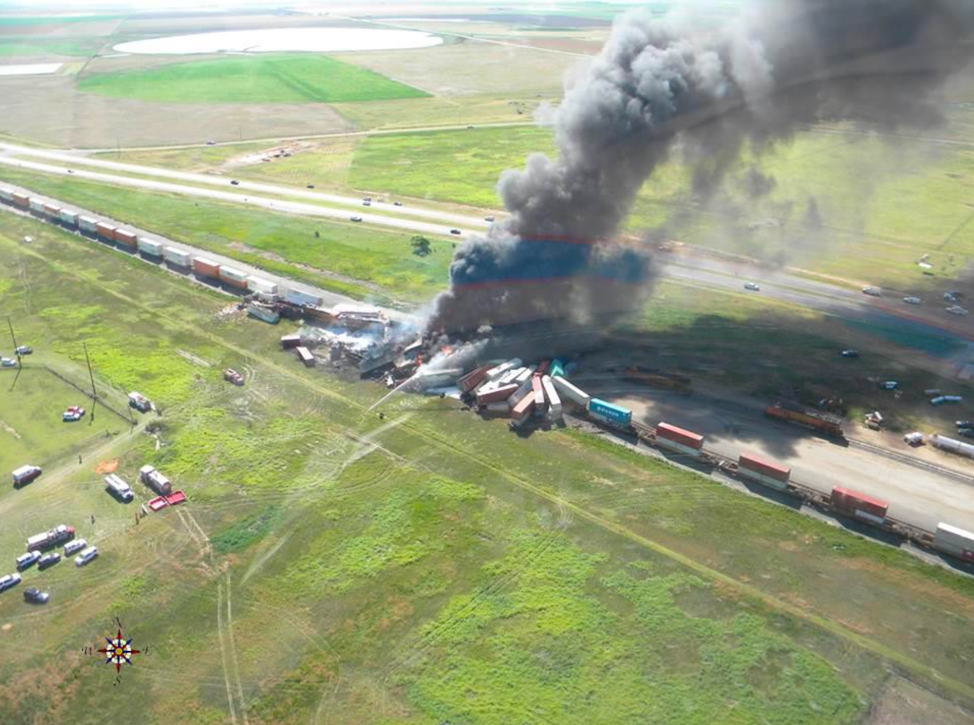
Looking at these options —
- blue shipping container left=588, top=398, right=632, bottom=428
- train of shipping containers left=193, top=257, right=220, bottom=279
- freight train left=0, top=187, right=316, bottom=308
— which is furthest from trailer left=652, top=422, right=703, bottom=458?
train of shipping containers left=193, top=257, right=220, bottom=279

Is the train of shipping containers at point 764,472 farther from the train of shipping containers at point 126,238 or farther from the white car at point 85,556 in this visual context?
the train of shipping containers at point 126,238

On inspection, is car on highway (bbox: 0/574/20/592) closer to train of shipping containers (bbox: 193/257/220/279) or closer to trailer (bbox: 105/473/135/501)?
trailer (bbox: 105/473/135/501)

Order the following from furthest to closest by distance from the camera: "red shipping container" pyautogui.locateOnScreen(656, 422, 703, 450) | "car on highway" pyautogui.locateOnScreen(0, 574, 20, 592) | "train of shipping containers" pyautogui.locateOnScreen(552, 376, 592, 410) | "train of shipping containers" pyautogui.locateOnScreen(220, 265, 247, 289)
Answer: "train of shipping containers" pyautogui.locateOnScreen(220, 265, 247, 289) < "train of shipping containers" pyautogui.locateOnScreen(552, 376, 592, 410) < "red shipping container" pyautogui.locateOnScreen(656, 422, 703, 450) < "car on highway" pyautogui.locateOnScreen(0, 574, 20, 592)

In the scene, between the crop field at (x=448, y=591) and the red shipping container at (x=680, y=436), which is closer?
the crop field at (x=448, y=591)

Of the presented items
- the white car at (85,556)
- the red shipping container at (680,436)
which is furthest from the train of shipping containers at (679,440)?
the white car at (85,556)

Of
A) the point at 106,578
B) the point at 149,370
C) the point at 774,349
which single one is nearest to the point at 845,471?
the point at 774,349

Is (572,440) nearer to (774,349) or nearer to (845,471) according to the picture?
(845,471)

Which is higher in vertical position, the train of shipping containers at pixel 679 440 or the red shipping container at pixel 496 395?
the train of shipping containers at pixel 679 440
